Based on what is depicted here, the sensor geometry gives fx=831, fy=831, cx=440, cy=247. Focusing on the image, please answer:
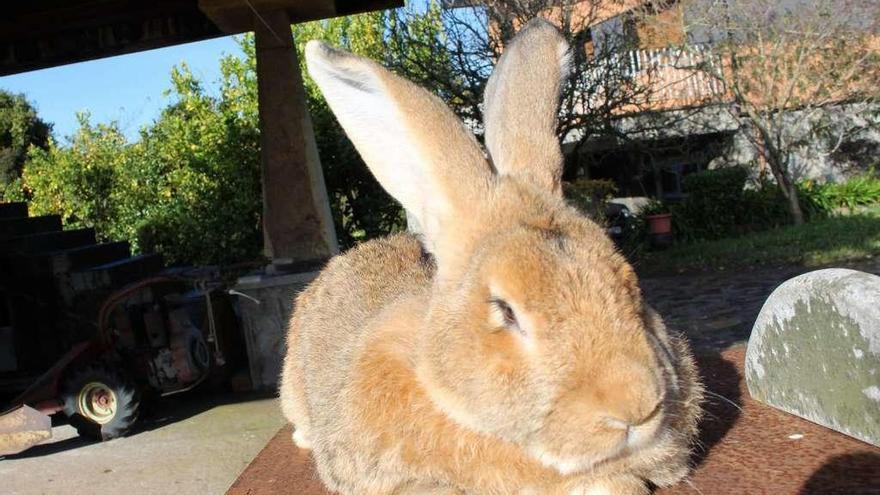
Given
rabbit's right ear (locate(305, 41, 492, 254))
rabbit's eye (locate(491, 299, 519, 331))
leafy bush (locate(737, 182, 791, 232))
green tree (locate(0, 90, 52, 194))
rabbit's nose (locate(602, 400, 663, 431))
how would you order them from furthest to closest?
1. green tree (locate(0, 90, 52, 194))
2. leafy bush (locate(737, 182, 791, 232))
3. rabbit's right ear (locate(305, 41, 492, 254))
4. rabbit's eye (locate(491, 299, 519, 331))
5. rabbit's nose (locate(602, 400, 663, 431))

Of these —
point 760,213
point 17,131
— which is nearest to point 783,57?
point 760,213

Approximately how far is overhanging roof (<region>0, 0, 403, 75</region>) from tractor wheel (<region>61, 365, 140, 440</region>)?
312cm

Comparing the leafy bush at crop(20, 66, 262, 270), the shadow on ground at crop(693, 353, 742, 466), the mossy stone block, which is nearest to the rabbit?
the shadow on ground at crop(693, 353, 742, 466)

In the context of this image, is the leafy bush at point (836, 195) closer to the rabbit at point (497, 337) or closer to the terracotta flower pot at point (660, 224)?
the terracotta flower pot at point (660, 224)

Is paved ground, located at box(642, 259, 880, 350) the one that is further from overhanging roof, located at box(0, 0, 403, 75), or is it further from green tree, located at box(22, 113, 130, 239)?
green tree, located at box(22, 113, 130, 239)

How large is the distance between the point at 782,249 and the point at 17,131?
1929 cm

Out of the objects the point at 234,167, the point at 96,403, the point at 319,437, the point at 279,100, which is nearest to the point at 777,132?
the point at 234,167

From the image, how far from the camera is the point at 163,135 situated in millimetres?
13180

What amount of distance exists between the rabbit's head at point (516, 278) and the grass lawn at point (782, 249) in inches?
426

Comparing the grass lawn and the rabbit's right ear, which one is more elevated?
the rabbit's right ear

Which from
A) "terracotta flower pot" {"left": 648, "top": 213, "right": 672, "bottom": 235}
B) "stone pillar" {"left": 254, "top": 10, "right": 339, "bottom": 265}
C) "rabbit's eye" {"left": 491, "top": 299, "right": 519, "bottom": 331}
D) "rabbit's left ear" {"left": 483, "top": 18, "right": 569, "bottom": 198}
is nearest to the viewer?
"rabbit's eye" {"left": 491, "top": 299, "right": 519, "bottom": 331}

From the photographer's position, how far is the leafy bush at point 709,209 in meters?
16.2

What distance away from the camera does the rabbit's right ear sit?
1972mm

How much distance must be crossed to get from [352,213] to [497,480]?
10.3 meters
